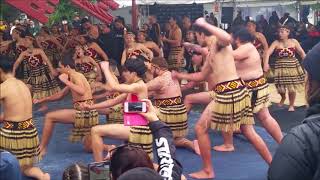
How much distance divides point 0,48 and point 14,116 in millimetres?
6124

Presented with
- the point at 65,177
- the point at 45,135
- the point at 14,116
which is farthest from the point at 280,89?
the point at 65,177

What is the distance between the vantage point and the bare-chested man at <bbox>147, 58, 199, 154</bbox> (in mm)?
5461

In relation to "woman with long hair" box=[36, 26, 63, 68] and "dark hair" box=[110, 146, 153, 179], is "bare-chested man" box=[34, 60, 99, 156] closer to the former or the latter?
"dark hair" box=[110, 146, 153, 179]

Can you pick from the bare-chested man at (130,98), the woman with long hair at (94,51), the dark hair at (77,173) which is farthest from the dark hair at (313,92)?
the woman with long hair at (94,51)

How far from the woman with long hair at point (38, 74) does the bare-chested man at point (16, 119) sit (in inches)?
132

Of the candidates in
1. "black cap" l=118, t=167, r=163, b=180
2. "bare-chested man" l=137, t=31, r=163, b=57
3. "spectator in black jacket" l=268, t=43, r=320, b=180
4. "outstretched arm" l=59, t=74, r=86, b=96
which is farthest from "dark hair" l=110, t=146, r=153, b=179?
"bare-chested man" l=137, t=31, r=163, b=57

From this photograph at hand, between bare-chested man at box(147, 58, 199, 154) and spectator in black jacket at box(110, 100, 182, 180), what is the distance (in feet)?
9.84

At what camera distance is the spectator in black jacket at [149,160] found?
1.47 meters

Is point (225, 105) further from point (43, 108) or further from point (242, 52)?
point (43, 108)

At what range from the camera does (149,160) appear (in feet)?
5.78

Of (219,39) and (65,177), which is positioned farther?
(219,39)

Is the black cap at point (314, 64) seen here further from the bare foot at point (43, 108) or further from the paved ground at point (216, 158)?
the bare foot at point (43, 108)

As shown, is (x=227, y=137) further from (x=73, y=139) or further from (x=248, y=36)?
(x=73, y=139)

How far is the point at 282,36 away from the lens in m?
7.62
